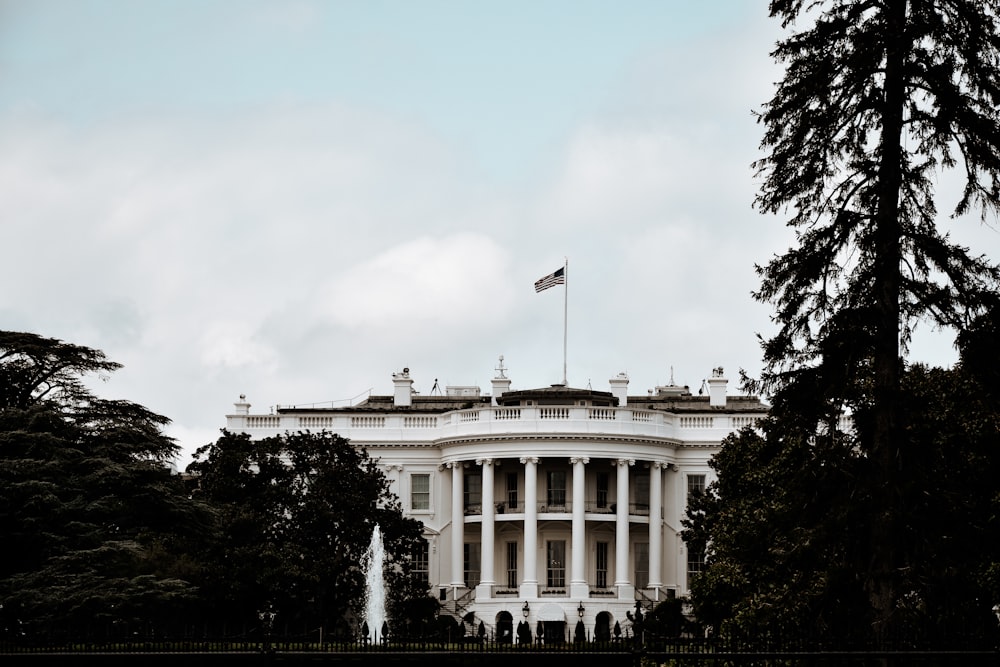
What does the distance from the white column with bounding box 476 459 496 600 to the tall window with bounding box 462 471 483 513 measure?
2.85m

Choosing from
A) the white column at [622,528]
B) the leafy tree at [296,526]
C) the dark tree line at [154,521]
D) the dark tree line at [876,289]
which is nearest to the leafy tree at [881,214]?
the dark tree line at [876,289]

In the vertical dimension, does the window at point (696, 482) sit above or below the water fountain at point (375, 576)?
above

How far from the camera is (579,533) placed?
82.4m

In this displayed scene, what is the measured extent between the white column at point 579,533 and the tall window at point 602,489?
126 inches

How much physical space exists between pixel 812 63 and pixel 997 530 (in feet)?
41.3

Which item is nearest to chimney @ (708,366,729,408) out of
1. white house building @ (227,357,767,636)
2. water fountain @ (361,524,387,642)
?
white house building @ (227,357,767,636)

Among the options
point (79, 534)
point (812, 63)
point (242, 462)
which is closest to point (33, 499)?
point (79, 534)

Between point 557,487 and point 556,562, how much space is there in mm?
3516

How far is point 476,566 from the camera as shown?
86.9 m

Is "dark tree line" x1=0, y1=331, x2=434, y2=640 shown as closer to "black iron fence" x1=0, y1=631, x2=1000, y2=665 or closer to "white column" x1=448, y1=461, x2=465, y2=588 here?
"white column" x1=448, y1=461, x2=465, y2=588

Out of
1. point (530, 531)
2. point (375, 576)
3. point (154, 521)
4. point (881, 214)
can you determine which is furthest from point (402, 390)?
point (881, 214)

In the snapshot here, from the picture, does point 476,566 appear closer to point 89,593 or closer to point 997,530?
point 89,593

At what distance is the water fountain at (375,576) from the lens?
7356 centimetres

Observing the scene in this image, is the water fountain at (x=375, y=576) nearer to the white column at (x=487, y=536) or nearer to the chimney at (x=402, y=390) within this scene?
the white column at (x=487, y=536)
